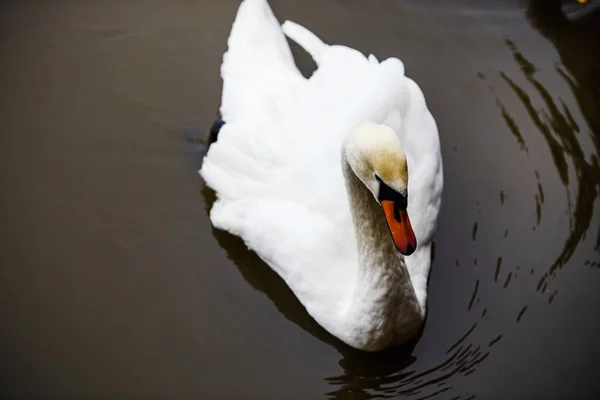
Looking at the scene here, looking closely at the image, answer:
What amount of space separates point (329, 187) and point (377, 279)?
0.49m

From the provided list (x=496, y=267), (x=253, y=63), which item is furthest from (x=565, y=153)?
(x=253, y=63)

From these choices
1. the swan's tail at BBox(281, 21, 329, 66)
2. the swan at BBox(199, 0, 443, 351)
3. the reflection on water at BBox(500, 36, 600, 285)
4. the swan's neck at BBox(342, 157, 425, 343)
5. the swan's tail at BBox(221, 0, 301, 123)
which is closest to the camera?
the swan's neck at BBox(342, 157, 425, 343)

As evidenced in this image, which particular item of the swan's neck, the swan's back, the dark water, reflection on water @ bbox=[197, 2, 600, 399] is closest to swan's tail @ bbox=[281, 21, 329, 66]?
the swan's back

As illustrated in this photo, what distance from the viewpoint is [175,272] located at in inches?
154

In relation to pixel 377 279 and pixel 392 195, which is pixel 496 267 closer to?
pixel 377 279

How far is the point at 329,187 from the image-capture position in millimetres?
3457

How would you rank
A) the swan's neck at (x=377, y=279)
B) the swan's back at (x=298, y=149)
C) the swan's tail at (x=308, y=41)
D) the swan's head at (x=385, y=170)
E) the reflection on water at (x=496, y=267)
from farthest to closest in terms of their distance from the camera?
1. the swan's tail at (x=308, y=41)
2. the reflection on water at (x=496, y=267)
3. the swan's back at (x=298, y=149)
4. the swan's neck at (x=377, y=279)
5. the swan's head at (x=385, y=170)

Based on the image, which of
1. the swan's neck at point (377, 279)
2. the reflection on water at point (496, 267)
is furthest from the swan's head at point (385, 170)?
the reflection on water at point (496, 267)

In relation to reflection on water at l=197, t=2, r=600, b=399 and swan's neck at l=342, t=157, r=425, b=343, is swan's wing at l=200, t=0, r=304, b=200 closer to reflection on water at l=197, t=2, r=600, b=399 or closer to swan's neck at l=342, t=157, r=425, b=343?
reflection on water at l=197, t=2, r=600, b=399

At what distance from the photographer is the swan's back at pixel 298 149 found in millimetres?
3443

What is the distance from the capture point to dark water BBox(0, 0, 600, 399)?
3.60 meters

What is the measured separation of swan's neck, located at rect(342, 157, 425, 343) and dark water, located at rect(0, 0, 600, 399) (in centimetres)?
29

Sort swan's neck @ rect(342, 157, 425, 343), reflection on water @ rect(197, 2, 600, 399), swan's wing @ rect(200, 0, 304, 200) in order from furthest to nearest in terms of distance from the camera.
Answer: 1. swan's wing @ rect(200, 0, 304, 200)
2. reflection on water @ rect(197, 2, 600, 399)
3. swan's neck @ rect(342, 157, 425, 343)

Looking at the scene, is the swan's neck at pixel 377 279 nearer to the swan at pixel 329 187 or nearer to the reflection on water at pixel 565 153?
the swan at pixel 329 187
